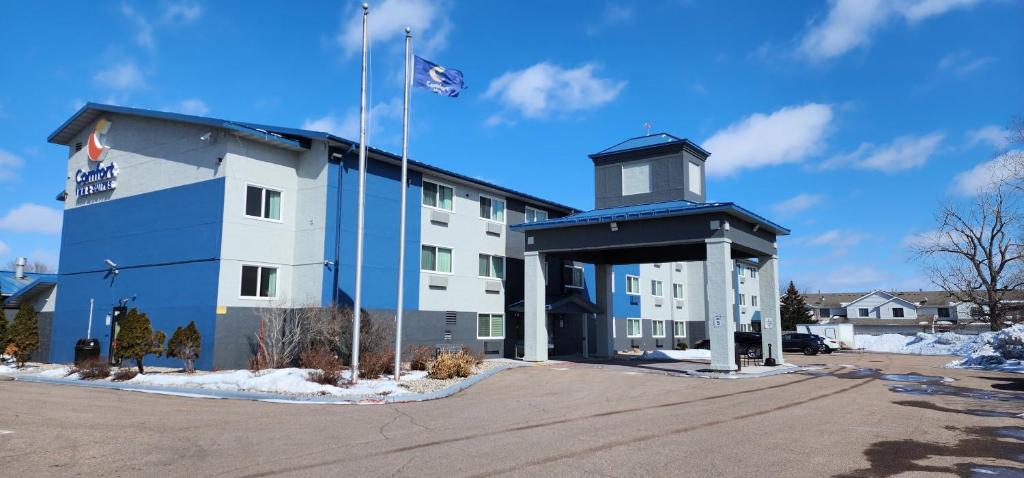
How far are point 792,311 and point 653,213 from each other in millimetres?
46008

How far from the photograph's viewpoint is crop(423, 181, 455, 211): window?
26656mm

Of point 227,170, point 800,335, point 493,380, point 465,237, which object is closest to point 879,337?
point 800,335

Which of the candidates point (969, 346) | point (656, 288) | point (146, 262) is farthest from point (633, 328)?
point (146, 262)

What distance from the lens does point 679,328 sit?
46781 mm

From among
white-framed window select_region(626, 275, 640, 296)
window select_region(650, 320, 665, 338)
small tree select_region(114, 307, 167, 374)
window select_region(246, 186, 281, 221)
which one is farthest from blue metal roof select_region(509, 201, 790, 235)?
window select_region(650, 320, 665, 338)

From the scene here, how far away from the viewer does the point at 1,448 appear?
342 inches

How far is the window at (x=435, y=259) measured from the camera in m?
26.3

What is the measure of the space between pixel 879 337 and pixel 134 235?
190 feet

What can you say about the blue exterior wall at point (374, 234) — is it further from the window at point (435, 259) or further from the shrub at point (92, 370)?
the shrub at point (92, 370)

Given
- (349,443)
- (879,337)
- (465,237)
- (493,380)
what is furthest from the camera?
(879,337)

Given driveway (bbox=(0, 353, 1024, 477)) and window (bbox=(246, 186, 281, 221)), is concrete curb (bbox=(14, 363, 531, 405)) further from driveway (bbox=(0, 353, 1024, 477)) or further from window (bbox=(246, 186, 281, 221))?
window (bbox=(246, 186, 281, 221))

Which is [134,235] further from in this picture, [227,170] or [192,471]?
[192,471]

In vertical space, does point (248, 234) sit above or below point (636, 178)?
below

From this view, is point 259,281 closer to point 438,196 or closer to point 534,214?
point 438,196
